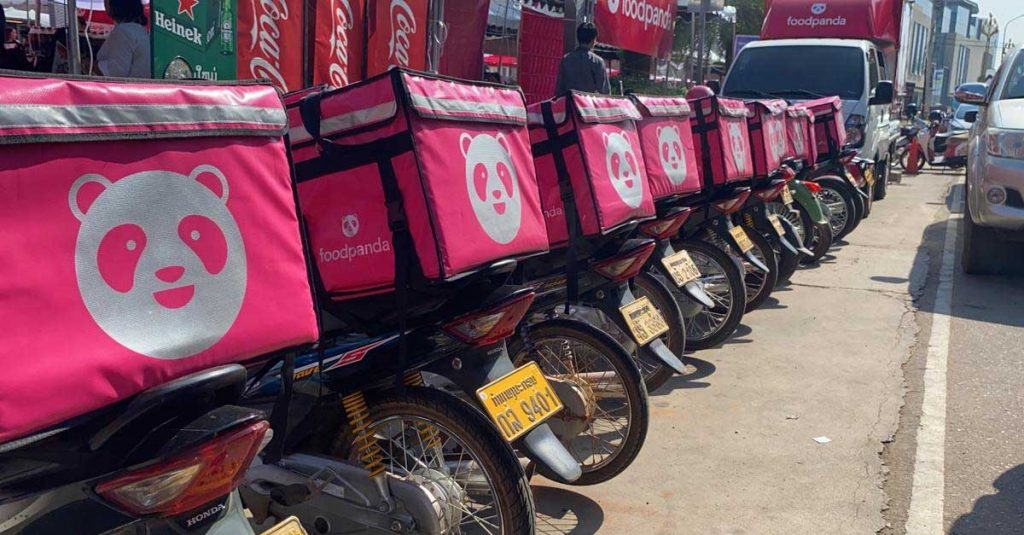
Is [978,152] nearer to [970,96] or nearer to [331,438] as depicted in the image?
[970,96]

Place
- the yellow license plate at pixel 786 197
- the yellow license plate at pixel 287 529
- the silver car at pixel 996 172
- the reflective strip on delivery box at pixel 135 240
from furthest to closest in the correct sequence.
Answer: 1. the silver car at pixel 996 172
2. the yellow license plate at pixel 786 197
3. the yellow license plate at pixel 287 529
4. the reflective strip on delivery box at pixel 135 240

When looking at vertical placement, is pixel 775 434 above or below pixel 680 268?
below

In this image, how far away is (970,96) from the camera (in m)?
9.30

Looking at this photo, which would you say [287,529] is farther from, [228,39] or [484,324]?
[228,39]

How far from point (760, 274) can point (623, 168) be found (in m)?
2.57

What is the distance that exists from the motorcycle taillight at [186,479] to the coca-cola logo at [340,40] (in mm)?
5238

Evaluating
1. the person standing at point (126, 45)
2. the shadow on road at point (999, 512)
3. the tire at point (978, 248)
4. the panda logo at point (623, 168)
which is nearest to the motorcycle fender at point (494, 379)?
the panda logo at point (623, 168)

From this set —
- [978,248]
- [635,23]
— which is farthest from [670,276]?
[635,23]

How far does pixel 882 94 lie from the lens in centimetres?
1182

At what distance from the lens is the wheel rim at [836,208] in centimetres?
995

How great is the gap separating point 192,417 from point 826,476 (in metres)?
3.02

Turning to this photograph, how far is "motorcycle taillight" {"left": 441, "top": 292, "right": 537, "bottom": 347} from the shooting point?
10.6 ft

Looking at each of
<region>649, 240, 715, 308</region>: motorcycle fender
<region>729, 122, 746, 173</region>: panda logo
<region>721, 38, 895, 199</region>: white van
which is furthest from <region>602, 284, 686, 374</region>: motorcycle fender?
<region>721, 38, 895, 199</region>: white van

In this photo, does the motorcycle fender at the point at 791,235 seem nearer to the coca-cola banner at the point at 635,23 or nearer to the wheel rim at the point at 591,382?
the wheel rim at the point at 591,382
